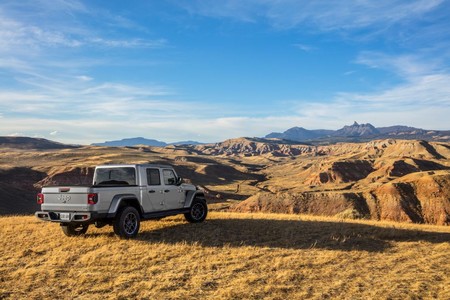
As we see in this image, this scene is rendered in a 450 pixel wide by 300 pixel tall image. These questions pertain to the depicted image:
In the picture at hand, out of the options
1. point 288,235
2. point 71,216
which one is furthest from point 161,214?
point 288,235

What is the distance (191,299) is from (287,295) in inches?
71.5

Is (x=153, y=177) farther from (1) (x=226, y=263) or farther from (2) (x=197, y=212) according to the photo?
(1) (x=226, y=263)

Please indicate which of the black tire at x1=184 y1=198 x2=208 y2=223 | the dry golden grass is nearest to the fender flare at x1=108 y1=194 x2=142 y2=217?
the dry golden grass

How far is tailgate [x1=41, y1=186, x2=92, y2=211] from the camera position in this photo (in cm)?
1098

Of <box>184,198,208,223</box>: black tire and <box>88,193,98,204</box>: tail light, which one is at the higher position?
<box>88,193,98,204</box>: tail light

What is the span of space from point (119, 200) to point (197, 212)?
416 cm

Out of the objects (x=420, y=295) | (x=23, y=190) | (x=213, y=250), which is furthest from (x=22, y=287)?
(x=23, y=190)

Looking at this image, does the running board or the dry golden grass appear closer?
the dry golden grass

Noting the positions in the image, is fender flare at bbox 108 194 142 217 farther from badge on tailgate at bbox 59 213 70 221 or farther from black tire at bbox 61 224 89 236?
black tire at bbox 61 224 89 236

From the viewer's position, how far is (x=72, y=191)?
36.7ft

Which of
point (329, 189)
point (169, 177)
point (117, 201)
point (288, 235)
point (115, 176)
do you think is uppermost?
point (115, 176)

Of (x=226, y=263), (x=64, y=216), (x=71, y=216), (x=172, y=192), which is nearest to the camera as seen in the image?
(x=226, y=263)

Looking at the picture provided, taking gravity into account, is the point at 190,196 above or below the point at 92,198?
below

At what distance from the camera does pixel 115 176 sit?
42.4 feet
